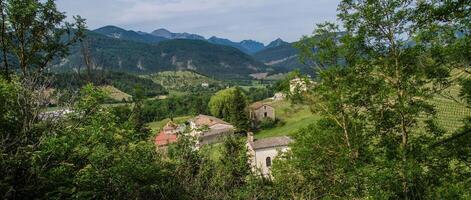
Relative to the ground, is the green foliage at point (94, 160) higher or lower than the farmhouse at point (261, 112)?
higher

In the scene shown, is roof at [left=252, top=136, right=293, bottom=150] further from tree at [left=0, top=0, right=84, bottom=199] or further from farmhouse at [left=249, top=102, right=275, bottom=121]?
tree at [left=0, top=0, right=84, bottom=199]

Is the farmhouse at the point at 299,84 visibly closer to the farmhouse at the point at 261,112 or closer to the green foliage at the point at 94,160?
the green foliage at the point at 94,160

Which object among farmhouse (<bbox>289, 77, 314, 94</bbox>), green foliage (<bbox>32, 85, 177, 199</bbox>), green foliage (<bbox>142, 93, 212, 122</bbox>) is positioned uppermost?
farmhouse (<bbox>289, 77, 314, 94</bbox>)

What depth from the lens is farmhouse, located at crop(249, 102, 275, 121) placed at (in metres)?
85.7

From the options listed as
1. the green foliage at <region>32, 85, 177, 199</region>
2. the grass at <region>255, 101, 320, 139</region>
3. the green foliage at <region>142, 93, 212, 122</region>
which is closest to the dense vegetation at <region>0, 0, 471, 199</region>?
the green foliage at <region>32, 85, 177, 199</region>

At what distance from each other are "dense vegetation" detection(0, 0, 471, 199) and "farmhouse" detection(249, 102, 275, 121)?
68.4 m

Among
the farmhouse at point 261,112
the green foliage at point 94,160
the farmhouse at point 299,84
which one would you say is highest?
the farmhouse at point 299,84

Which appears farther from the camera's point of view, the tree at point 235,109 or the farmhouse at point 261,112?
the farmhouse at point 261,112

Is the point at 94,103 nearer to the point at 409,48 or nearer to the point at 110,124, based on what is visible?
the point at 110,124

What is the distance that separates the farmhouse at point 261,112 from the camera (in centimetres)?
8569

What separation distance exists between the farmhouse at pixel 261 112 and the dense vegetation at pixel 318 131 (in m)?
68.4

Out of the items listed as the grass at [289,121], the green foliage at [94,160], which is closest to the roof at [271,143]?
the grass at [289,121]

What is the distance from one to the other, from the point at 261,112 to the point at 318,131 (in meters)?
70.7

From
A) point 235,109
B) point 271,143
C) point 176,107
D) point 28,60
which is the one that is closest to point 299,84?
point 28,60
